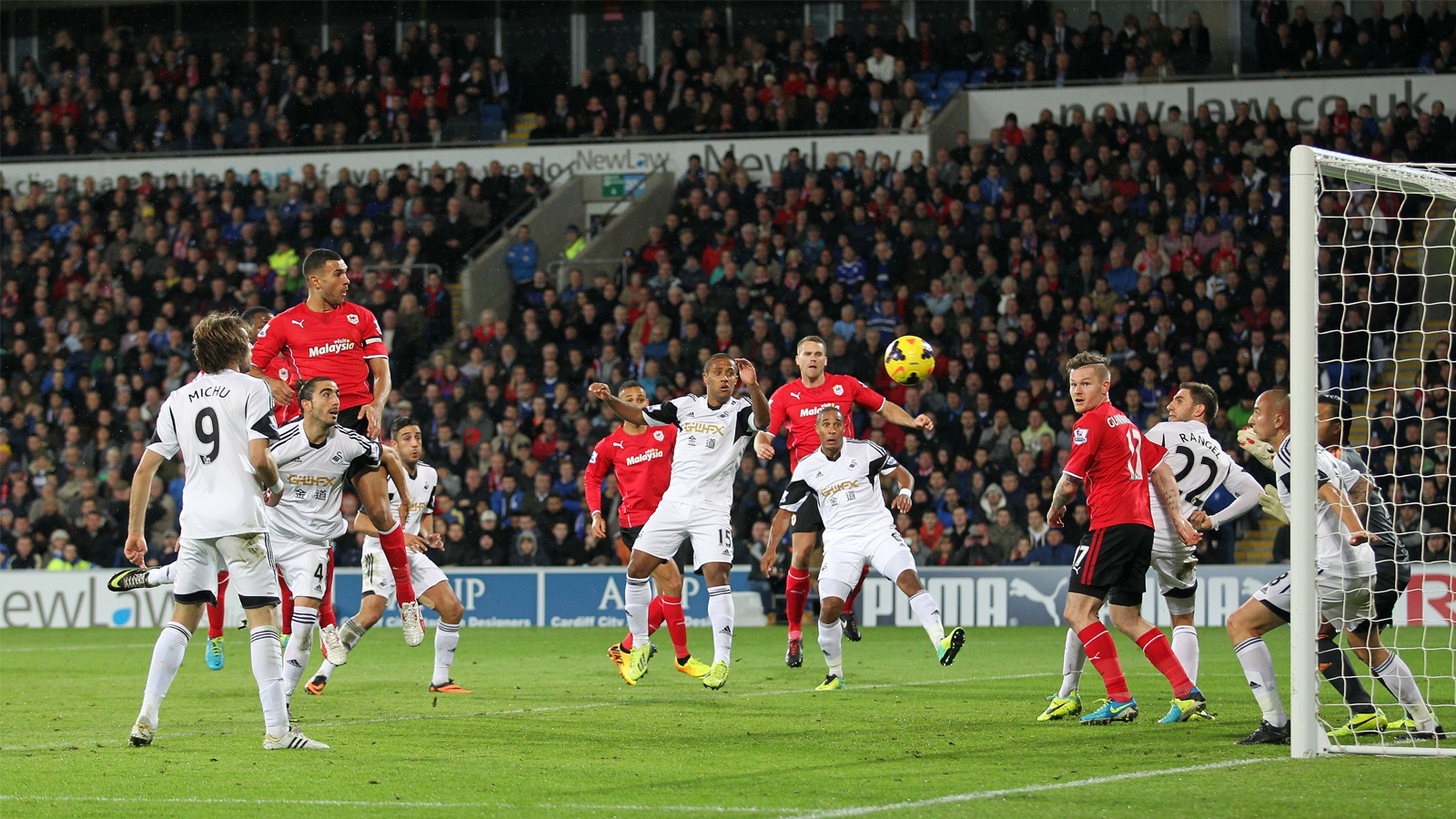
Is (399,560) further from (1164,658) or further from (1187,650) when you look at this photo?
(1187,650)

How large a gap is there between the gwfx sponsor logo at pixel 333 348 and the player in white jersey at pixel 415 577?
1017 mm

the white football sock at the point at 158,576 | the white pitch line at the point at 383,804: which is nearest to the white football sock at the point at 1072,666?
the white pitch line at the point at 383,804

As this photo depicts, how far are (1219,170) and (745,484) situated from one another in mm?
8487

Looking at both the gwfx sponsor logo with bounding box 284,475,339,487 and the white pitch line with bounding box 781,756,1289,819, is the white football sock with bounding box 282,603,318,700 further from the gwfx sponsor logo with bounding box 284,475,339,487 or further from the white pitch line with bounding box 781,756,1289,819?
the white pitch line with bounding box 781,756,1289,819

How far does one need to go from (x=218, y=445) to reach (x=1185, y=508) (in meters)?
5.63

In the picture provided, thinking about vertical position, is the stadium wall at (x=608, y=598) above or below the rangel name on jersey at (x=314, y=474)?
below

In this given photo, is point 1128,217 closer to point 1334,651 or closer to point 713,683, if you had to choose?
point 713,683

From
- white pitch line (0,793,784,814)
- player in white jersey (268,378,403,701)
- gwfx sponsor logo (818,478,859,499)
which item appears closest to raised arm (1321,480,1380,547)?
white pitch line (0,793,784,814)

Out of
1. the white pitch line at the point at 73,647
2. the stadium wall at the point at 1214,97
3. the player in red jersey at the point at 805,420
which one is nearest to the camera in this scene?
the player in red jersey at the point at 805,420

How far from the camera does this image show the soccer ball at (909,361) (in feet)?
41.0

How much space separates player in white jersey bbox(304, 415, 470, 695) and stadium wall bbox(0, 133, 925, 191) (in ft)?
47.4

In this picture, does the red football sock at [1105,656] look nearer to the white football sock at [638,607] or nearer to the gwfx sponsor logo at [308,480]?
the white football sock at [638,607]

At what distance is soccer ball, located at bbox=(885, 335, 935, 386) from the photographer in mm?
12484

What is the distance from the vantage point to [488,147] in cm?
2798
